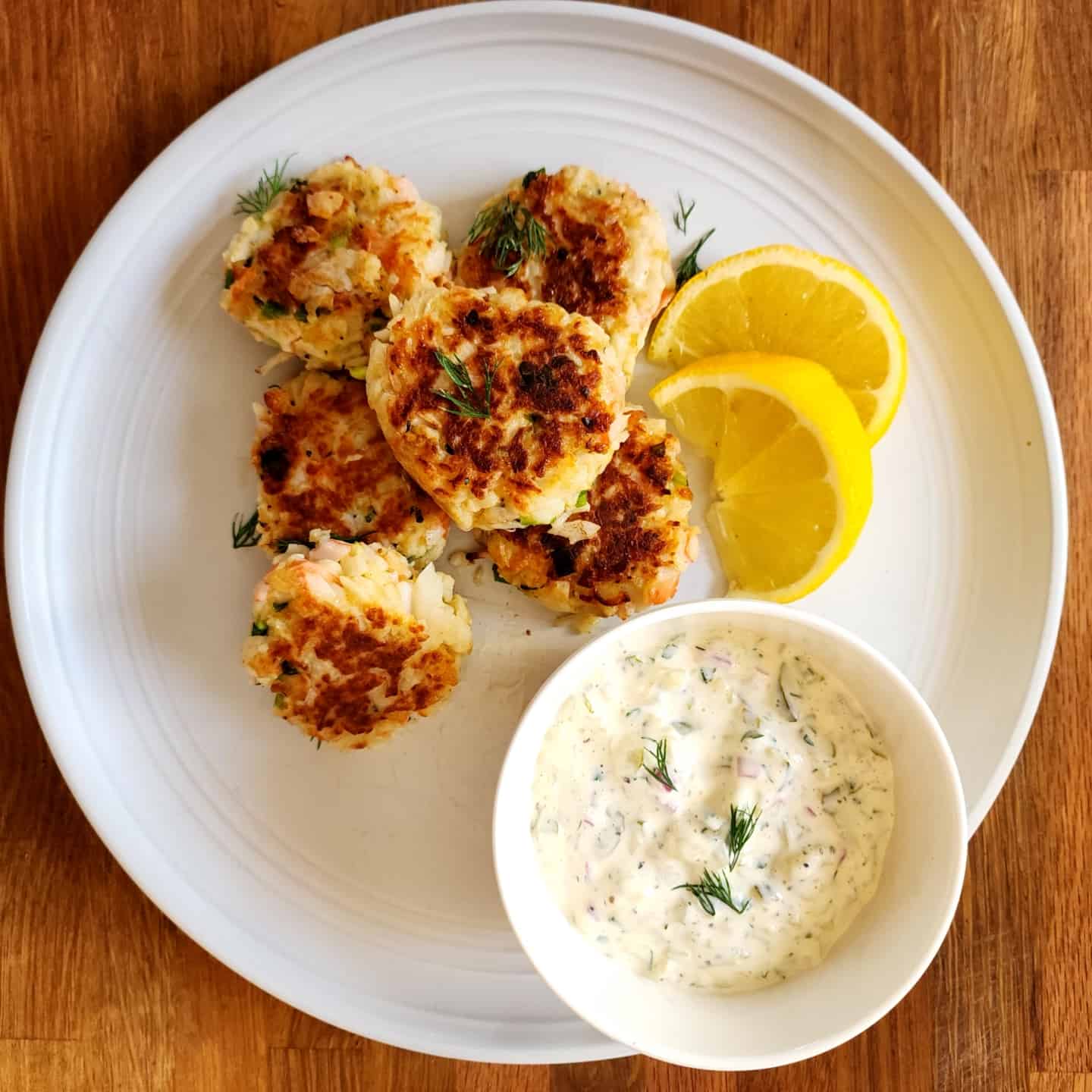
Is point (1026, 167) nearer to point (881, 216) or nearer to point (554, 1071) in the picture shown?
point (881, 216)

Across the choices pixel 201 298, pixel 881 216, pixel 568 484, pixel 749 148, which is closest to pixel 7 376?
pixel 201 298

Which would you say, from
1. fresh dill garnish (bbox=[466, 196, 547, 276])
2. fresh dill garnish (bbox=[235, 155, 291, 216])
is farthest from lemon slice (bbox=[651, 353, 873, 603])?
A: fresh dill garnish (bbox=[235, 155, 291, 216])

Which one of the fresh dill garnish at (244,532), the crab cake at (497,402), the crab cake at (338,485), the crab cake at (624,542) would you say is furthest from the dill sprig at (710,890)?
the fresh dill garnish at (244,532)

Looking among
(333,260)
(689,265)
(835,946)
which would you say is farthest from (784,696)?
(333,260)

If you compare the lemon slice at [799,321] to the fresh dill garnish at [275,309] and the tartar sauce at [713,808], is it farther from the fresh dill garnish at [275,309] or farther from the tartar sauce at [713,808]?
the fresh dill garnish at [275,309]

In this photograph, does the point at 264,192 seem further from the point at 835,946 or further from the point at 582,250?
the point at 835,946
